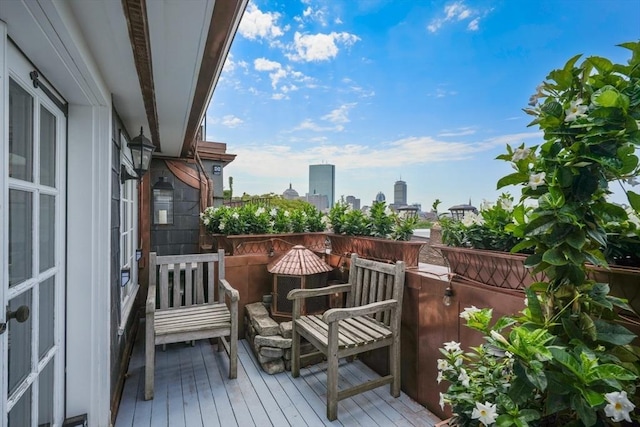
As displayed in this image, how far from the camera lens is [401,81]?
7.02 meters

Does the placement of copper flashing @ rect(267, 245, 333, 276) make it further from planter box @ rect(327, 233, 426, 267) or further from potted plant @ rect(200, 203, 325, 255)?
potted plant @ rect(200, 203, 325, 255)

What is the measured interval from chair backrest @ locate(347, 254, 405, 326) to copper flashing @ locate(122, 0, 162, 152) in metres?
1.96

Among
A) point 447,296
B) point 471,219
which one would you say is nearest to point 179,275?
point 447,296

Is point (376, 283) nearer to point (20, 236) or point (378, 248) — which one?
point (378, 248)

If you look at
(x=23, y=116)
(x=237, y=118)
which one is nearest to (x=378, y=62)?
(x=237, y=118)

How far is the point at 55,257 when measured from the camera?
4.91 ft

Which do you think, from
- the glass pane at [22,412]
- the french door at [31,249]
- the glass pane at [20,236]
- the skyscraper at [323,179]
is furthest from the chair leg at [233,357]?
the skyscraper at [323,179]

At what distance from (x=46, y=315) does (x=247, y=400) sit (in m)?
1.43

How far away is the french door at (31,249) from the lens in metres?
0.98

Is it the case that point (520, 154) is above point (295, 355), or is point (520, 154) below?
above

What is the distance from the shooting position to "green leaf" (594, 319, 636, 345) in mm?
915

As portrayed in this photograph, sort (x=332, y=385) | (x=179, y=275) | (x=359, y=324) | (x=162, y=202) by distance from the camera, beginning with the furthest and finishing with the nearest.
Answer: (x=162, y=202) → (x=179, y=275) → (x=359, y=324) → (x=332, y=385)

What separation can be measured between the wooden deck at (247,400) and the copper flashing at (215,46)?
7.23ft

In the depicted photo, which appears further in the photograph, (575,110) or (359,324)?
(359,324)
